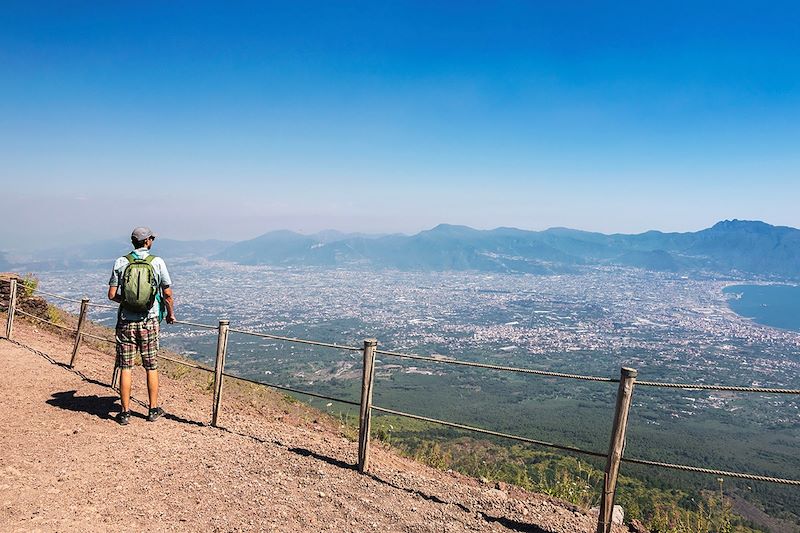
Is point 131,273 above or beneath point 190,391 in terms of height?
above

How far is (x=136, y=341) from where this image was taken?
18.8 ft

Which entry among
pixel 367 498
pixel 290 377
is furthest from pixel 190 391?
pixel 290 377

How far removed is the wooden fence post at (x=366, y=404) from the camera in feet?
17.6

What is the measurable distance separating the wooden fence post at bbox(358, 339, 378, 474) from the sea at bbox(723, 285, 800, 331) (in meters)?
142

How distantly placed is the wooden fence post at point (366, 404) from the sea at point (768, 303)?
142 meters

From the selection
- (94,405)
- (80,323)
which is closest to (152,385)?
(94,405)

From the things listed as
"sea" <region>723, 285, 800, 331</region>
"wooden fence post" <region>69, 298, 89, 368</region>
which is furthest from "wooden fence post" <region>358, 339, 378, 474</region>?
"sea" <region>723, 285, 800, 331</region>

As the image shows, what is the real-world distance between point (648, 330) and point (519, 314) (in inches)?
1130

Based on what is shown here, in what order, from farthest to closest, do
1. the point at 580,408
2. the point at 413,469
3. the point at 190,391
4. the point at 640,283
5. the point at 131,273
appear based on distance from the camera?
the point at 640,283
the point at 580,408
the point at 190,391
the point at 413,469
the point at 131,273

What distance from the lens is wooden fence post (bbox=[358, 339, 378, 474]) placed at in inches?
212

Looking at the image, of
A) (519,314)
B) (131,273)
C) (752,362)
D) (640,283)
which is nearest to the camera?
(131,273)

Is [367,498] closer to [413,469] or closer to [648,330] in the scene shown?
[413,469]

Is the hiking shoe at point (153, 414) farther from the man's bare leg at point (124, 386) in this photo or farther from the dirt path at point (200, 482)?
the man's bare leg at point (124, 386)

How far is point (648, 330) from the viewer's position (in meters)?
94.0
